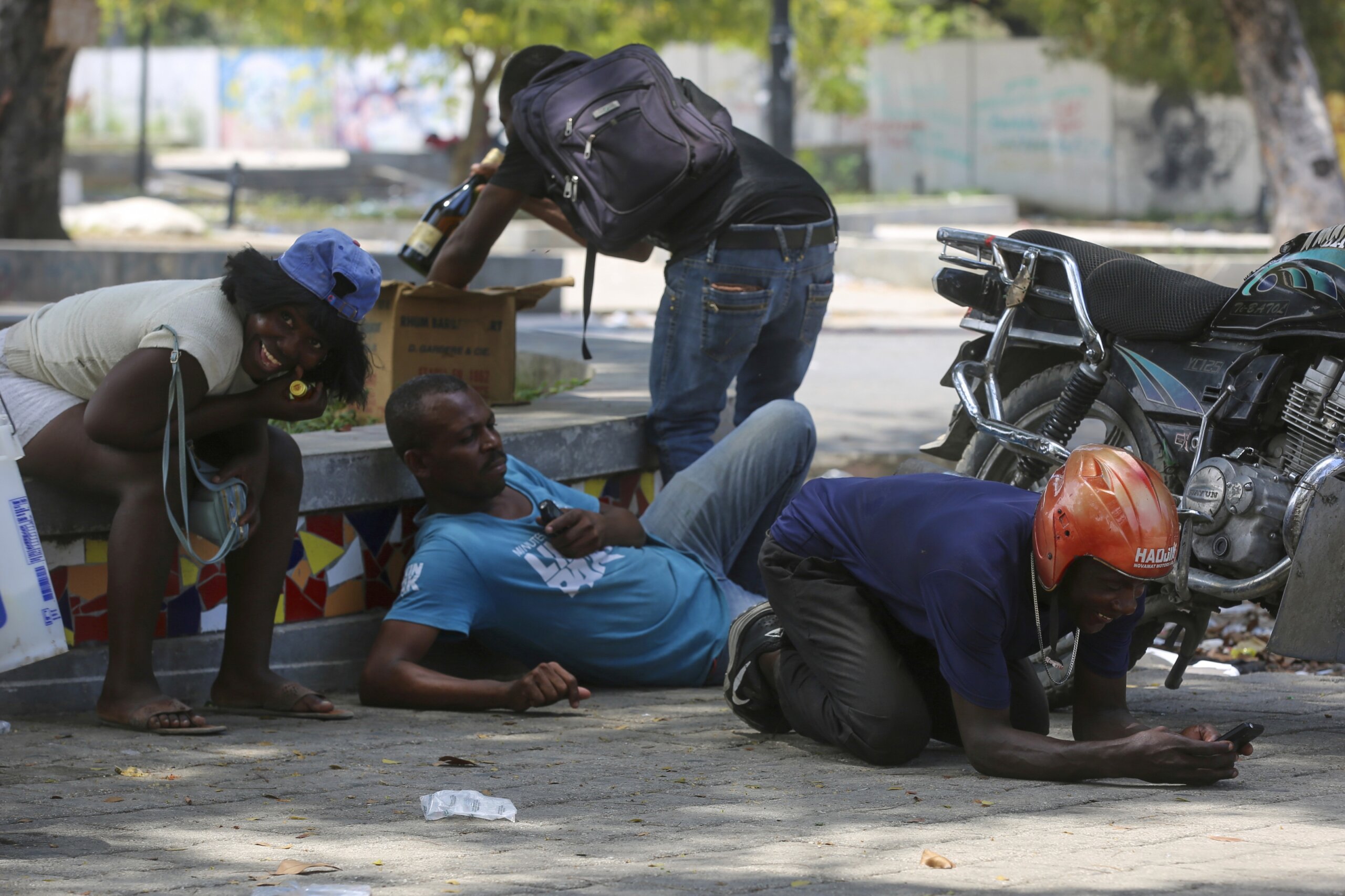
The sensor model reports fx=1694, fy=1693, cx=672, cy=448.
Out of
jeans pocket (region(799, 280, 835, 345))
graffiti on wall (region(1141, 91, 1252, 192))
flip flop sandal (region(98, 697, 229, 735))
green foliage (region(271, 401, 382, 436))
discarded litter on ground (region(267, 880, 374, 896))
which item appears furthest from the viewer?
graffiti on wall (region(1141, 91, 1252, 192))

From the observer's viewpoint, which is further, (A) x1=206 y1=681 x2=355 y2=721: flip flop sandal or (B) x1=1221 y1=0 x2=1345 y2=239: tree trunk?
(B) x1=1221 y1=0 x2=1345 y2=239: tree trunk

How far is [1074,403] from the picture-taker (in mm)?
4516

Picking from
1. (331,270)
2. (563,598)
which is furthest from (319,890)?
(563,598)

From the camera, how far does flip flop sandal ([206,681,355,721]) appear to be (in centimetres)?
443

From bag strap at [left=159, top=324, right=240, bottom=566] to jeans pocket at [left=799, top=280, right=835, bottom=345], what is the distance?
1.98m

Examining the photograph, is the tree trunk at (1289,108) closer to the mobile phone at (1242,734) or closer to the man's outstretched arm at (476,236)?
the man's outstretched arm at (476,236)

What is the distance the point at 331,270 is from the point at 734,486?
1.53 meters

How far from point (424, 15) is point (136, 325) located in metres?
17.1

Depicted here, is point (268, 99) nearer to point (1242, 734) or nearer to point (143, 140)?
point (143, 140)

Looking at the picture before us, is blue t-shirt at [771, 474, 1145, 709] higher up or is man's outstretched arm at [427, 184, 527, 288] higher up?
man's outstretched arm at [427, 184, 527, 288]

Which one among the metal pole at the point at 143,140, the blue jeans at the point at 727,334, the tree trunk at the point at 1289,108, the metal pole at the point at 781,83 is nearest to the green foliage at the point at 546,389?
the blue jeans at the point at 727,334

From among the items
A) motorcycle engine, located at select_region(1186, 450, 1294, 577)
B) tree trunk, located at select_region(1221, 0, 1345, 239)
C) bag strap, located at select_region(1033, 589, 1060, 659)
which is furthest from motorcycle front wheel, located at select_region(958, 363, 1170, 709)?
tree trunk, located at select_region(1221, 0, 1345, 239)

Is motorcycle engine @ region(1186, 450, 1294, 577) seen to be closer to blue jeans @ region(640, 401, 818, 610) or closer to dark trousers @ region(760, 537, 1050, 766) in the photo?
dark trousers @ region(760, 537, 1050, 766)

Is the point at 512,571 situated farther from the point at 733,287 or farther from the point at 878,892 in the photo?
the point at 878,892
